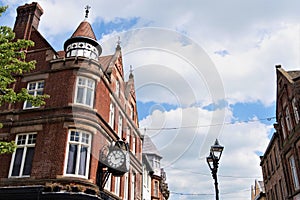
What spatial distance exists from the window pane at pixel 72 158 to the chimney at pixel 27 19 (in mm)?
9771

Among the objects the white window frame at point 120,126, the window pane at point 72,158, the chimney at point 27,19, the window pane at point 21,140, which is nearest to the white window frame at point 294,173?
the white window frame at point 120,126

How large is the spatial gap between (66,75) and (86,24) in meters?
5.32

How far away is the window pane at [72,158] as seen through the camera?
49.9 feet

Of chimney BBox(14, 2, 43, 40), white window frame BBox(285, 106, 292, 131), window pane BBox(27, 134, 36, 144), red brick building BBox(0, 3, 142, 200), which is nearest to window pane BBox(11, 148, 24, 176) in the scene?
red brick building BBox(0, 3, 142, 200)

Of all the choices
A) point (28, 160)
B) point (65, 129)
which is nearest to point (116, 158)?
point (65, 129)

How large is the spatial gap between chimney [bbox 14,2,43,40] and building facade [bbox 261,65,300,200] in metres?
21.6

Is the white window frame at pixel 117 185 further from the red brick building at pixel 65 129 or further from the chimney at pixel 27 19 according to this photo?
the chimney at pixel 27 19

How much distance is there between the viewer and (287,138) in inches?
1008

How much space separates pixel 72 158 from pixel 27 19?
12.1 metres

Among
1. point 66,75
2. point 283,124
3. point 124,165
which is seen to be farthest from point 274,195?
point 66,75

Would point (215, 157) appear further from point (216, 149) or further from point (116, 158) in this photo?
point (116, 158)

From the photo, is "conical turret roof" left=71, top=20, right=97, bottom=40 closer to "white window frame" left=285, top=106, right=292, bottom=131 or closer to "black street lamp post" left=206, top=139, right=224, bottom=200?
"black street lamp post" left=206, top=139, right=224, bottom=200

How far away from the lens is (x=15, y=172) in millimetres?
15664

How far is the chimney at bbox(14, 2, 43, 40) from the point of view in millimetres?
20656
